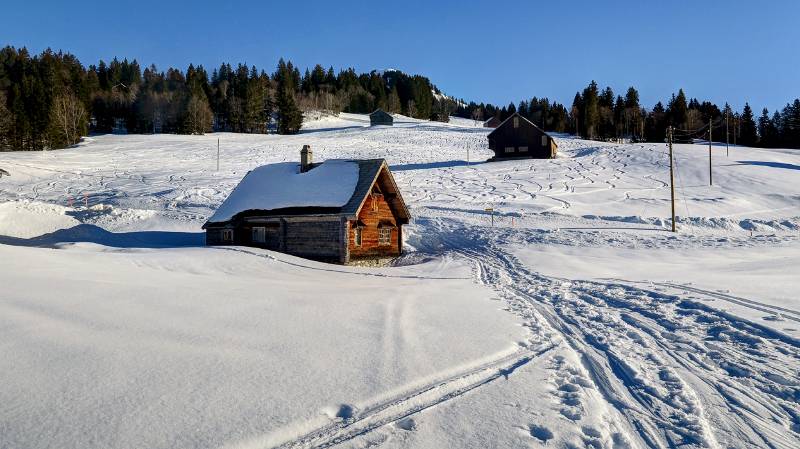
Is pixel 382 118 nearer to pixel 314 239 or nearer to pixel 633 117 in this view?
pixel 633 117

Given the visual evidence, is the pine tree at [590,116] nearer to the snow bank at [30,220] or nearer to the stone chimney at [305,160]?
the stone chimney at [305,160]

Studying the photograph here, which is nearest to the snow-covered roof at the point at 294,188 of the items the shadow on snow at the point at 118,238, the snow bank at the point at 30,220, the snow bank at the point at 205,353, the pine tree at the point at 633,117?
the shadow on snow at the point at 118,238

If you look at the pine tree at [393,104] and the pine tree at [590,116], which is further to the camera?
the pine tree at [393,104]

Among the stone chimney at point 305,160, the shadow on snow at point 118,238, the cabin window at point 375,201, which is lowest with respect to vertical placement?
the shadow on snow at point 118,238

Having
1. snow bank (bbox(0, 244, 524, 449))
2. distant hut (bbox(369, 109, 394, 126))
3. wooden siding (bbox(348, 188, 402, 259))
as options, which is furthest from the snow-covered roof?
distant hut (bbox(369, 109, 394, 126))

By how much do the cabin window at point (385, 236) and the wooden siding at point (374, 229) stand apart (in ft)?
0.35

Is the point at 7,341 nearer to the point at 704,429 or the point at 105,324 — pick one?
the point at 105,324

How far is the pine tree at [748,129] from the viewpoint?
9994cm

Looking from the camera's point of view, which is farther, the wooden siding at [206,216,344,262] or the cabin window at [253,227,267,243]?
the cabin window at [253,227,267,243]

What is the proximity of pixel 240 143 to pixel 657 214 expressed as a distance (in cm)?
6070

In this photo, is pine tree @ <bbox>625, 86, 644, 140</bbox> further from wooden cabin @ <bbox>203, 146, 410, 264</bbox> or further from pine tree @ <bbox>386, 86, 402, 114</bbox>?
wooden cabin @ <bbox>203, 146, 410, 264</bbox>

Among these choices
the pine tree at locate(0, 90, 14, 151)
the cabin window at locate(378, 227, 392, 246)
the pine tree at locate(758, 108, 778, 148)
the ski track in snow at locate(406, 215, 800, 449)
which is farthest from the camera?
the pine tree at locate(758, 108, 778, 148)

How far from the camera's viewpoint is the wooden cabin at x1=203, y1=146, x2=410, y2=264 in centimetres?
2347

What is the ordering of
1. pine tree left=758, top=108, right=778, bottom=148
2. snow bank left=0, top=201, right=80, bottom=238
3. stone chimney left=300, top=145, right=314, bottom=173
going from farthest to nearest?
1. pine tree left=758, top=108, right=778, bottom=148
2. snow bank left=0, top=201, right=80, bottom=238
3. stone chimney left=300, top=145, right=314, bottom=173
